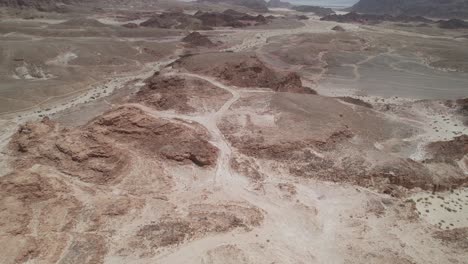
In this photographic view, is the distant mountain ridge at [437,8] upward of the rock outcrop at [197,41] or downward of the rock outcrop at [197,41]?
upward

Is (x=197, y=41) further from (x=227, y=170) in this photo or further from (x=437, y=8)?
(x=437, y=8)


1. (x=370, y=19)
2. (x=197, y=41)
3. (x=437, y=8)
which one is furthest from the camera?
(x=437, y=8)

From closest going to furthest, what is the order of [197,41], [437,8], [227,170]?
[227,170] → [197,41] → [437,8]

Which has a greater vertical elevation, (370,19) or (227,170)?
(370,19)

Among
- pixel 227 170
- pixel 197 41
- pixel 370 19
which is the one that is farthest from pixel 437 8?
pixel 227 170

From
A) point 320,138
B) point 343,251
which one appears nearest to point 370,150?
point 320,138

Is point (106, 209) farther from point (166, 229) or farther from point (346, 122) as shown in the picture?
point (346, 122)

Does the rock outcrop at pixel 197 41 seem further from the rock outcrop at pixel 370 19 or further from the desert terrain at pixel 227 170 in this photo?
the rock outcrop at pixel 370 19

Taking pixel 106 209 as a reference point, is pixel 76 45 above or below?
above

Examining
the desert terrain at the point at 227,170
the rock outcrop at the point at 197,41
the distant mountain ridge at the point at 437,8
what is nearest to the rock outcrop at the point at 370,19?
the distant mountain ridge at the point at 437,8
